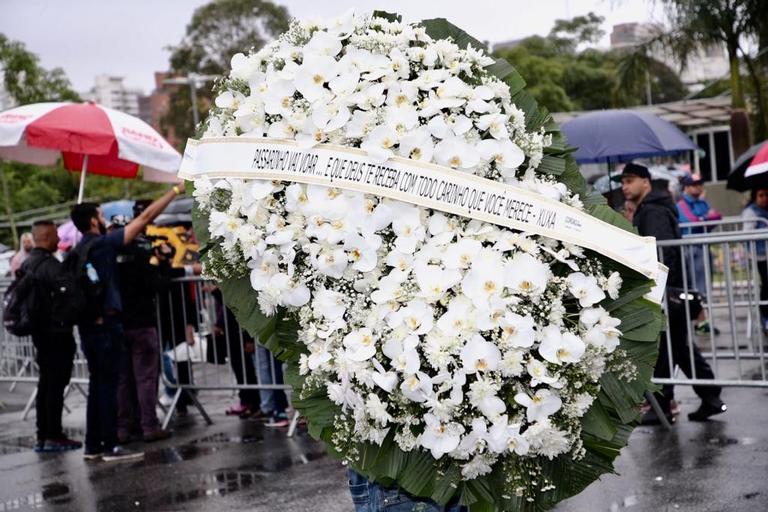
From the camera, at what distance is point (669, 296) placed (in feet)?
27.8

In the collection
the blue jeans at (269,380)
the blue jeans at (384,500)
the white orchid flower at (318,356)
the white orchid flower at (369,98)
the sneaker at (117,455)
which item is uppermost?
the white orchid flower at (369,98)

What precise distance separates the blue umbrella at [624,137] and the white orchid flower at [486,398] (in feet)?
27.2

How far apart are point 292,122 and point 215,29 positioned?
52.2 meters

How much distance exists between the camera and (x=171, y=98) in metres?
57.2

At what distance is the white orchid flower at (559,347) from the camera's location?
11.1 ft

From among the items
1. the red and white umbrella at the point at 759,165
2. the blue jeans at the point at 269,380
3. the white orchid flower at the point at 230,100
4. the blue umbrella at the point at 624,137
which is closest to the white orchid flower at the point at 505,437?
the white orchid flower at the point at 230,100

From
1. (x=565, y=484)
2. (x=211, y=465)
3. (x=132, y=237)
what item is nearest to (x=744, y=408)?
(x=211, y=465)

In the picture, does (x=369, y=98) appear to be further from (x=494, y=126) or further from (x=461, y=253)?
(x=461, y=253)

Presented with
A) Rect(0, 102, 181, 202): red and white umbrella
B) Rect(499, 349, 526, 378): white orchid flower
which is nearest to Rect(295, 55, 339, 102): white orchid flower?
Rect(499, 349, 526, 378): white orchid flower

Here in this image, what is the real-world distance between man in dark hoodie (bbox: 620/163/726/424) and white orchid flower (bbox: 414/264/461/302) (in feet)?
16.7

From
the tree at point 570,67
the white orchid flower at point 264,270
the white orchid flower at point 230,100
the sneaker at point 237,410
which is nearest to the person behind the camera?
the white orchid flower at point 264,270

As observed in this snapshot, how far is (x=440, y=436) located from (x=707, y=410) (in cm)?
582

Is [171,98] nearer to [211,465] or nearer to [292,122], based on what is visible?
[211,465]

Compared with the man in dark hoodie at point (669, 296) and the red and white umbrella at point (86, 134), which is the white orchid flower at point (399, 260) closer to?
the man in dark hoodie at point (669, 296)
